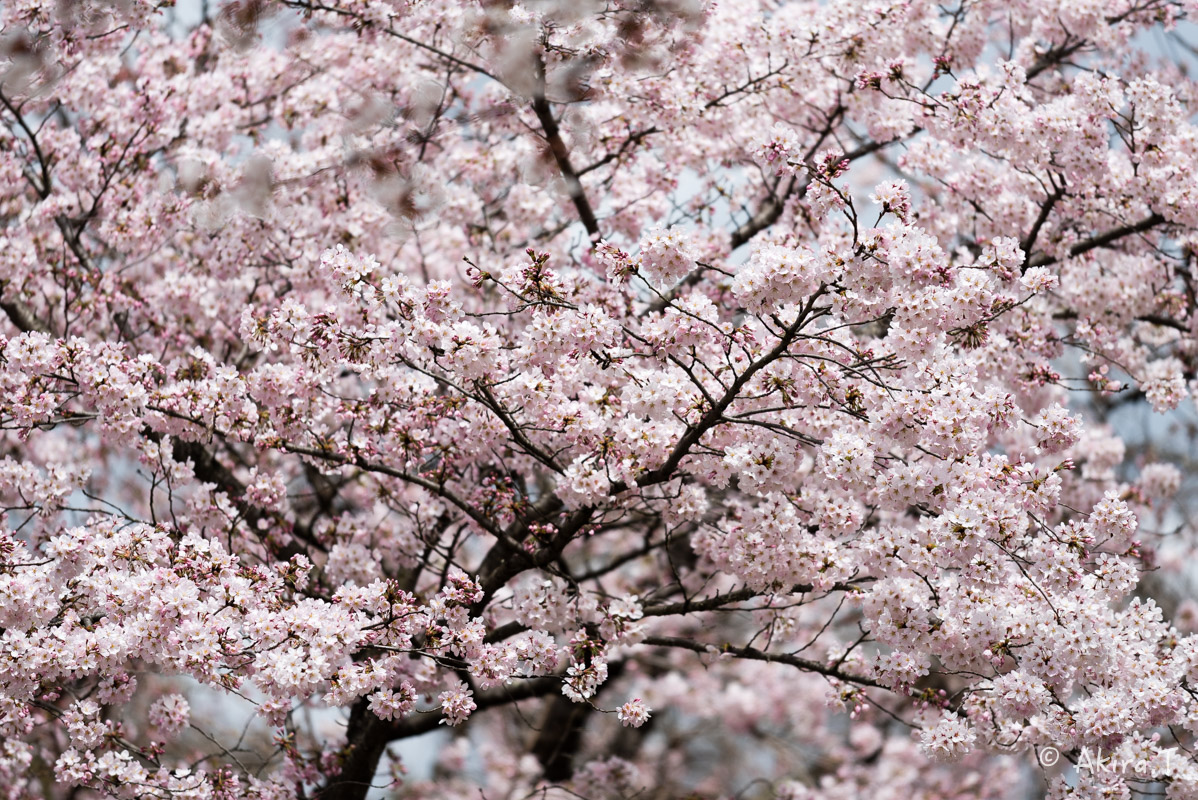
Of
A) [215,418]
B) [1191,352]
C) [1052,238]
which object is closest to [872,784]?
[1191,352]

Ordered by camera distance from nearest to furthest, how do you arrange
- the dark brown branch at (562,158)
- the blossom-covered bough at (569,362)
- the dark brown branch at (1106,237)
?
the blossom-covered bough at (569,362) → the dark brown branch at (1106,237) → the dark brown branch at (562,158)

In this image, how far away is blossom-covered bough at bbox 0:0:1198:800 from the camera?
5066 mm

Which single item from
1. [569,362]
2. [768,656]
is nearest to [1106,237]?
[768,656]

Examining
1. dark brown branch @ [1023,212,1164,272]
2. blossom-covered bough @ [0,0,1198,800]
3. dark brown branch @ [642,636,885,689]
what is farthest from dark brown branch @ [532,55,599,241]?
dark brown branch @ [1023,212,1164,272]

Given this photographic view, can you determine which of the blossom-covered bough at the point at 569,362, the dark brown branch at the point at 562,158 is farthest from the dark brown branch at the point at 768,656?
the dark brown branch at the point at 562,158

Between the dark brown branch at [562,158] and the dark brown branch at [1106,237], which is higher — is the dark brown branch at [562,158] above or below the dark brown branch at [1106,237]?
below

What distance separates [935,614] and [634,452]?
5.53 feet

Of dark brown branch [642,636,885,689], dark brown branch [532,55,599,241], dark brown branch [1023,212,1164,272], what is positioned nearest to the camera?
dark brown branch [642,636,885,689]

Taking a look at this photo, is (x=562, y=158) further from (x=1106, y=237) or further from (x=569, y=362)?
(x=1106, y=237)

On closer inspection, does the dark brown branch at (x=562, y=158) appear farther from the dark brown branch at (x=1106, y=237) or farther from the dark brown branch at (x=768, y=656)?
the dark brown branch at (x=1106, y=237)

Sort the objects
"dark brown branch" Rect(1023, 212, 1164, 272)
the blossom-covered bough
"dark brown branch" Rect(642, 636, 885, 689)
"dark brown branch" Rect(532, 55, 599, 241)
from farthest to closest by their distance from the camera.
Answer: "dark brown branch" Rect(532, 55, 599, 241)
"dark brown branch" Rect(1023, 212, 1164, 272)
"dark brown branch" Rect(642, 636, 885, 689)
the blossom-covered bough

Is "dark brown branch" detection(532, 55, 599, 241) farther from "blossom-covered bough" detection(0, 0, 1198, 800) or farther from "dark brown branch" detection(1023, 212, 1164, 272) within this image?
"dark brown branch" detection(1023, 212, 1164, 272)

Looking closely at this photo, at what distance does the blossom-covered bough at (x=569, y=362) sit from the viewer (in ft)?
16.6

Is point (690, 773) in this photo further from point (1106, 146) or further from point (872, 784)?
point (1106, 146)
